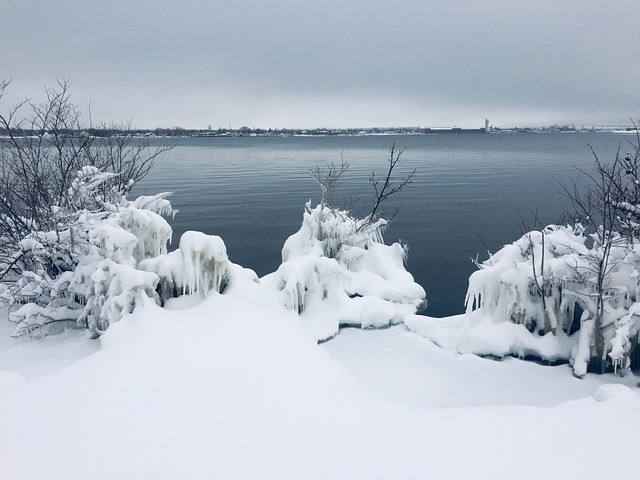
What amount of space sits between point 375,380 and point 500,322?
14.1ft

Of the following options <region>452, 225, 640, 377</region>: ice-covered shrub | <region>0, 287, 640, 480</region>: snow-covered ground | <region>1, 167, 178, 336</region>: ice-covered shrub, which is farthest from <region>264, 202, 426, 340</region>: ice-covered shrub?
<region>1, 167, 178, 336</region>: ice-covered shrub

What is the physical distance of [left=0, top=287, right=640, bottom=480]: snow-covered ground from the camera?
5520 mm

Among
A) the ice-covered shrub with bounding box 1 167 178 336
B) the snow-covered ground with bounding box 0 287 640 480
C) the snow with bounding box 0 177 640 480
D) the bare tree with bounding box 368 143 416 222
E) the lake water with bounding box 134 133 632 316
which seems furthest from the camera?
the lake water with bounding box 134 133 632 316

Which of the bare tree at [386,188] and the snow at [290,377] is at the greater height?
the bare tree at [386,188]

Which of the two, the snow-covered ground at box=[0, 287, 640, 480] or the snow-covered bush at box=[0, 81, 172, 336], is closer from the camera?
the snow-covered ground at box=[0, 287, 640, 480]

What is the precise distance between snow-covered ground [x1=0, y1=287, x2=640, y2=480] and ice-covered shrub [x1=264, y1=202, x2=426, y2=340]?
2.45m

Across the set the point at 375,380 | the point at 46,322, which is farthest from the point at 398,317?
the point at 46,322

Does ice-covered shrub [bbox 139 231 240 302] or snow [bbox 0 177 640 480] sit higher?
ice-covered shrub [bbox 139 231 240 302]

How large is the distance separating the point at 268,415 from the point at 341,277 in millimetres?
7003

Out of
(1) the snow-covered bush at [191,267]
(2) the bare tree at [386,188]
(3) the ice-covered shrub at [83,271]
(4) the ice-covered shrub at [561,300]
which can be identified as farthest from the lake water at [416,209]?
(3) the ice-covered shrub at [83,271]

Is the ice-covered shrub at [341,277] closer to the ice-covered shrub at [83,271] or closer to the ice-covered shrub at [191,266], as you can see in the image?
the ice-covered shrub at [191,266]

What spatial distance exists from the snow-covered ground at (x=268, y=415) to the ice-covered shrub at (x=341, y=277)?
245 centimetres

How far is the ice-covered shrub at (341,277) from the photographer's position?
12.6 metres

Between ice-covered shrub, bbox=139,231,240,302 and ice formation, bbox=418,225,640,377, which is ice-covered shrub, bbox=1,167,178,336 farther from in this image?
ice formation, bbox=418,225,640,377
